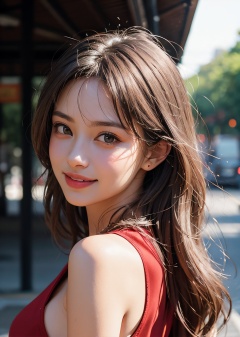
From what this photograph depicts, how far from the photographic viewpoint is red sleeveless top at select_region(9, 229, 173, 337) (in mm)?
1649

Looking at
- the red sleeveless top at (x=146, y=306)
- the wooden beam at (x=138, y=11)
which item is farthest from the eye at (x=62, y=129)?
the wooden beam at (x=138, y=11)

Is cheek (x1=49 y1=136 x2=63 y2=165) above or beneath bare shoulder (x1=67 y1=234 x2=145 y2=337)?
above

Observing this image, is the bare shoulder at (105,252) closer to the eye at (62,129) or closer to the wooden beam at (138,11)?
the eye at (62,129)

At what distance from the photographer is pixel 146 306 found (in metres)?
1.64

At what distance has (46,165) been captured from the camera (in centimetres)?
217

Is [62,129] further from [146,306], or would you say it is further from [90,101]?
[146,306]

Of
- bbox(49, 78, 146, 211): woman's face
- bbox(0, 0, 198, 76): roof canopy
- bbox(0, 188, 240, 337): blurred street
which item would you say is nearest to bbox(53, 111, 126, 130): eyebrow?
bbox(49, 78, 146, 211): woman's face

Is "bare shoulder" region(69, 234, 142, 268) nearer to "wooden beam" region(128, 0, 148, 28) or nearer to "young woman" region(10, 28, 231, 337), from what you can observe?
"young woman" region(10, 28, 231, 337)

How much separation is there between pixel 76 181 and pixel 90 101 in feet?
0.62

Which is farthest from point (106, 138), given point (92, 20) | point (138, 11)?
point (92, 20)

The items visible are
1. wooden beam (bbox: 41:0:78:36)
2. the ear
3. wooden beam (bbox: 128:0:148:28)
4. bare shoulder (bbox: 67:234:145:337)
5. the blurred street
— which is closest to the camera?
bare shoulder (bbox: 67:234:145:337)

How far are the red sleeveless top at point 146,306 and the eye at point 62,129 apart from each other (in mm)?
269

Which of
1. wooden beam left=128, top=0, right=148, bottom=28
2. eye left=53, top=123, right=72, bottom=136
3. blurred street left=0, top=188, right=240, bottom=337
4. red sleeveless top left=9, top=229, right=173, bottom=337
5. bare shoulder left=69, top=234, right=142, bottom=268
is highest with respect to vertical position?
wooden beam left=128, top=0, right=148, bottom=28

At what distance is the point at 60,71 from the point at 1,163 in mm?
19033
